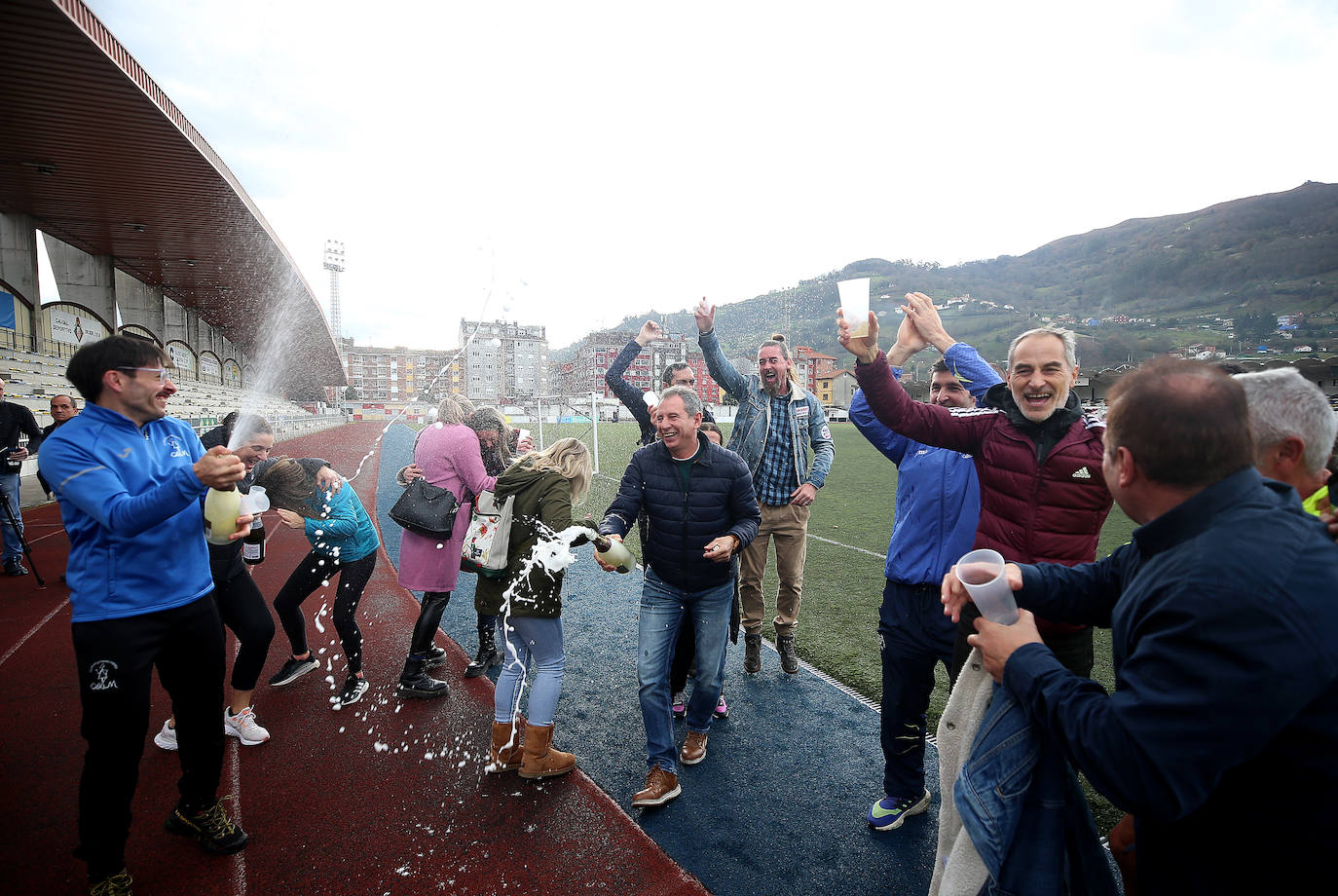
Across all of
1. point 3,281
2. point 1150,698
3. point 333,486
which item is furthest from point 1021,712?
point 3,281

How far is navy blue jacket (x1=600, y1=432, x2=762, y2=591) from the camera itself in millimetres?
3062

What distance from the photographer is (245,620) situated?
3.28m

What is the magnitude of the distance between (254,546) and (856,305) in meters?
3.71

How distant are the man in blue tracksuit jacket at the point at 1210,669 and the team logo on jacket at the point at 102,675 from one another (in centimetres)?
297

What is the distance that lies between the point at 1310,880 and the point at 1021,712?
0.47m

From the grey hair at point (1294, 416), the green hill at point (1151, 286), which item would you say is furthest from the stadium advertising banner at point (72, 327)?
the green hill at point (1151, 286)

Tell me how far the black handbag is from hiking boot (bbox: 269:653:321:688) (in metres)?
1.43

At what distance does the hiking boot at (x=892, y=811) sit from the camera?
Result: 107 inches

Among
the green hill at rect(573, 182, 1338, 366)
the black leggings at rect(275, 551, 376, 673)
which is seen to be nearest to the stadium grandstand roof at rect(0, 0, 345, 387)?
the black leggings at rect(275, 551, 376, 673)

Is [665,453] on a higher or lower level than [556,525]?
higher

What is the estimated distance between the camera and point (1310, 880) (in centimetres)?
99

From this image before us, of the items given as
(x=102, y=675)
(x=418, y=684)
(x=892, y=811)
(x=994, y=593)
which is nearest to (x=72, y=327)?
(x=418, y=684)

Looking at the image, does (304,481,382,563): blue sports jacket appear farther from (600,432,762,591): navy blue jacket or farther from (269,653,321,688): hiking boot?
(600,432,762,591): navy blue jacket

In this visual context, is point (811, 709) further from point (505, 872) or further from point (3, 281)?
point (3, 281)
